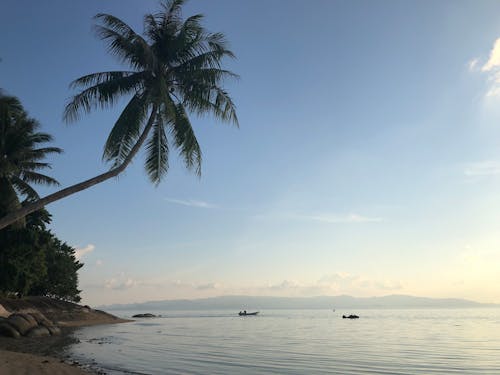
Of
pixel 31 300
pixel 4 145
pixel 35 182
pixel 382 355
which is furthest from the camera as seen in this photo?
pixel 31 300

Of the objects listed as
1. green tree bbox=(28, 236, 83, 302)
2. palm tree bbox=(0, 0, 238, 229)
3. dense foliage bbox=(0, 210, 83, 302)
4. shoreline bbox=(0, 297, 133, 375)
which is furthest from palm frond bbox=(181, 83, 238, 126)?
green tree bbox=(28, 236, 83, 302)

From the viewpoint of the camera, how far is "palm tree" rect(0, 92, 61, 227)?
1256 inches

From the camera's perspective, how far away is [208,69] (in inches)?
809

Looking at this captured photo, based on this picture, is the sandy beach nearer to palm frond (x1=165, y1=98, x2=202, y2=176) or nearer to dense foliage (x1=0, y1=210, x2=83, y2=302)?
palm frond (x1=165, y1=98, x2=202, y2=176)

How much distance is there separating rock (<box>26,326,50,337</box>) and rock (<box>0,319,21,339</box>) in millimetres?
1414

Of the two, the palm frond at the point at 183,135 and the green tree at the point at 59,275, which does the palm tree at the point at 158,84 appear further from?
the green tree at the point at 59,275

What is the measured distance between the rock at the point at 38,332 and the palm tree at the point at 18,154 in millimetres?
8385

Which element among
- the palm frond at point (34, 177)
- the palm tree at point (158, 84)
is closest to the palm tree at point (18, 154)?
the palm frond at point (34, 177)

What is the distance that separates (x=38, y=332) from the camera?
3406 cm

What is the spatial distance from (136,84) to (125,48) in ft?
5.63

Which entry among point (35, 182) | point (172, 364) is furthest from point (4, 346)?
point (35, 182)

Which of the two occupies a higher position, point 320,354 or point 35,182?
point 35,182

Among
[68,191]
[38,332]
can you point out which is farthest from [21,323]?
[68,191]

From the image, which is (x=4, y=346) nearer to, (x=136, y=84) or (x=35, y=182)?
(x=35, y=182)
